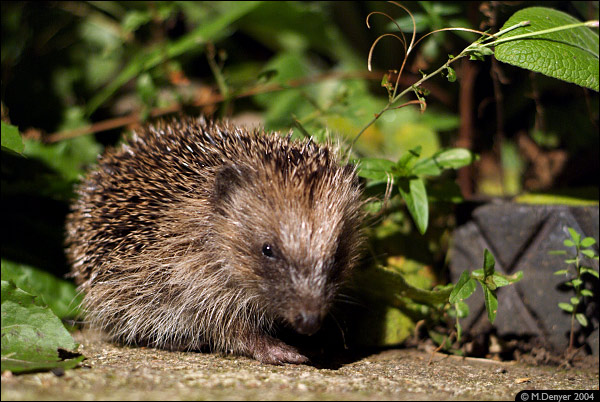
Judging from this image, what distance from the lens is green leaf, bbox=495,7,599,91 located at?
3.03 m

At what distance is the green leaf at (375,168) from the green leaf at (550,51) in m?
0.98

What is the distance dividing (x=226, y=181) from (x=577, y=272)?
7.81ft

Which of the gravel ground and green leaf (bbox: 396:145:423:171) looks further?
green leaf (bbox: 396:145:423:171)

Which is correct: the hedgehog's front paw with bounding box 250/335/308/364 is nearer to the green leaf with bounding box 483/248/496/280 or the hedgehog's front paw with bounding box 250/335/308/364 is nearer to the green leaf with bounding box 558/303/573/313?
the green leaf with bounding box 483/248/496/280

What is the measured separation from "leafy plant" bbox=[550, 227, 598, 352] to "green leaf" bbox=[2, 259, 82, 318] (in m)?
3.44

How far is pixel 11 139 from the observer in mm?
3275

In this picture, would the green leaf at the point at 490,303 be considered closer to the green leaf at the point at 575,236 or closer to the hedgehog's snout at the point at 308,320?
the green leaf at the point at 575,236

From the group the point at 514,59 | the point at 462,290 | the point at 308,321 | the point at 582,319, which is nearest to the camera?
the point at 308,321

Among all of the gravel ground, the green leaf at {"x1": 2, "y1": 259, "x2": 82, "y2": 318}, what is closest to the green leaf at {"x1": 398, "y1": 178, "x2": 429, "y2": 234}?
the gravel ground

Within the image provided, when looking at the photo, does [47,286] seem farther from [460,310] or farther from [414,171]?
[460,310]

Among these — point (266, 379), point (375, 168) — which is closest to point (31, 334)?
point (266, 379)

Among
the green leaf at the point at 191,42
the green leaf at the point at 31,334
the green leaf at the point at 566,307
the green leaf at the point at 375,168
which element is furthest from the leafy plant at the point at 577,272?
the green leaf at the point at 191,42

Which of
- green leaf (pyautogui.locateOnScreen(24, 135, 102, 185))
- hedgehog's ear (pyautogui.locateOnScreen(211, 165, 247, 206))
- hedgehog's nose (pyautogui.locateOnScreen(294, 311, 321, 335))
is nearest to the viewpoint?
hedgehog's nose (pyautogui.locateOnScreen(294, 311, 321, 335))

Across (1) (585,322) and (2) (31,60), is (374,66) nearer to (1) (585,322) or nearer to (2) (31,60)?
(1) (585,322)
